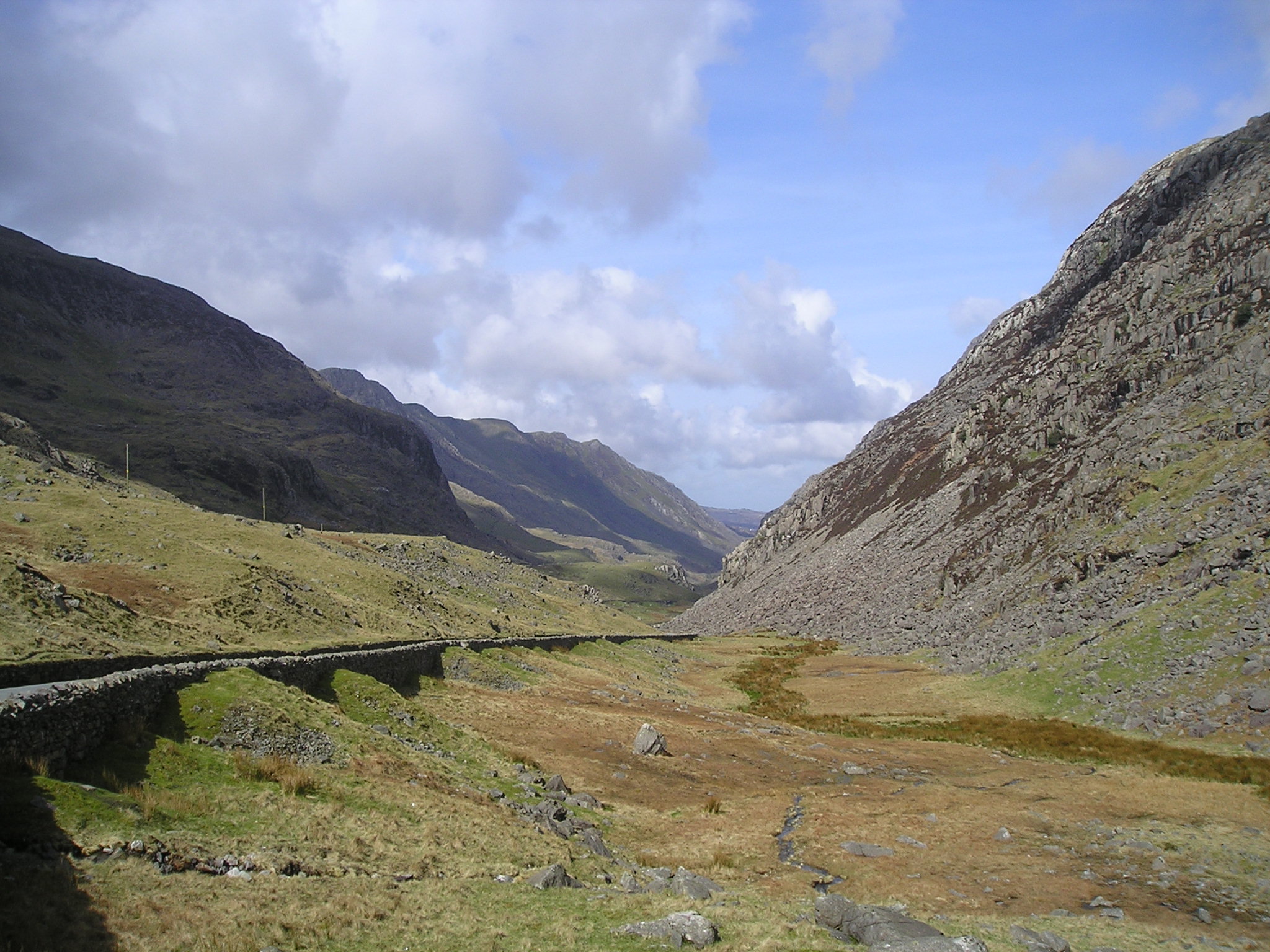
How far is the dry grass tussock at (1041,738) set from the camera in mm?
40344

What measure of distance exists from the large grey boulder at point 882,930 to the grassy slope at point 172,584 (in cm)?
2935

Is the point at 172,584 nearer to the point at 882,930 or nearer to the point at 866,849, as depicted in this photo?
the point at 866,849

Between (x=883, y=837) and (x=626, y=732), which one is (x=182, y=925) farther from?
(x=626, y=732)

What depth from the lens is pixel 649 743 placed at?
43.7 m

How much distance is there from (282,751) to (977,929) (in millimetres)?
22240

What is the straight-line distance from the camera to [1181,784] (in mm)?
37656

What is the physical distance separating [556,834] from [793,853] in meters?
9.37

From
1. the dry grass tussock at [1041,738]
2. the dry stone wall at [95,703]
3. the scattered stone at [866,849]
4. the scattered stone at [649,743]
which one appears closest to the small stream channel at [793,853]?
the scattered stone at [866,849]

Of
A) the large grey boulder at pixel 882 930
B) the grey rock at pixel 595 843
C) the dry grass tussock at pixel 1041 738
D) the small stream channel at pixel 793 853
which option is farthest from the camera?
the dry grass tussock at pixel 1041 738

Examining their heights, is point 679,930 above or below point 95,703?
below

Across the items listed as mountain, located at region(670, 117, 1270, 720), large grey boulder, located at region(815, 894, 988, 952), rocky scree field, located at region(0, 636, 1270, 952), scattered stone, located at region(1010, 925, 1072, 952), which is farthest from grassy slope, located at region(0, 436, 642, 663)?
mountain, located at region(670, 117, 1270, 720)

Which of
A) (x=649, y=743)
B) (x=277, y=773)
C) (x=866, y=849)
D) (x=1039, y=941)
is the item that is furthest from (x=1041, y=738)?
(x=277, y=773)

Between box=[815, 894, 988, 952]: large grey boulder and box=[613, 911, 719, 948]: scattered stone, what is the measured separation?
140 inches

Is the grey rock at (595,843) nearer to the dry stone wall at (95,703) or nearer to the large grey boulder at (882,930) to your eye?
the large grey boulder at (882,930)
